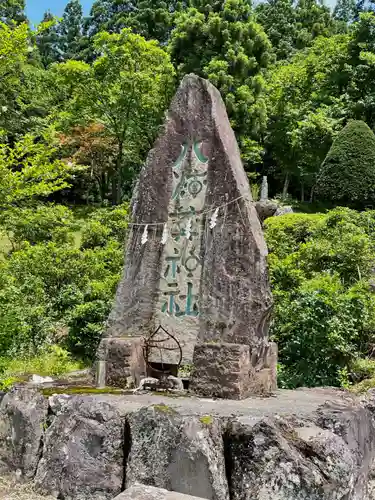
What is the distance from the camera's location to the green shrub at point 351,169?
18844 millimetres

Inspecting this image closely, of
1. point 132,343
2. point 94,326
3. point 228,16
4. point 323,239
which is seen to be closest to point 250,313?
point 132,343

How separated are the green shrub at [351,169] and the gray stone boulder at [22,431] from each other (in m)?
16.2

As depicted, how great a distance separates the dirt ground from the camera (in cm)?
396

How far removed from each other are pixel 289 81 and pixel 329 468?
82.7ft

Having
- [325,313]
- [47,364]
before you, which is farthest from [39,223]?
[325,313]

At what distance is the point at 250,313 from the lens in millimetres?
5379

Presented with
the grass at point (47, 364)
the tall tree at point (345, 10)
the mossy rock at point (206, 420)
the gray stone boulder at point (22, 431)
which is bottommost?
the grass at point (47, 364)

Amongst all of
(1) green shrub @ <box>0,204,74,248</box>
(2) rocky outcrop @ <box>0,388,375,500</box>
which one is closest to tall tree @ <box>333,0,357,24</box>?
(1) green shrub @ <box>0,204,74,248</box>

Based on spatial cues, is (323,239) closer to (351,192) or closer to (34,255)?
(34,255)

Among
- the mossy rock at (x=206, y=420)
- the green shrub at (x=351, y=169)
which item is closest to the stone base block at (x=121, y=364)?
the mossy rock at (x=206, y=420)

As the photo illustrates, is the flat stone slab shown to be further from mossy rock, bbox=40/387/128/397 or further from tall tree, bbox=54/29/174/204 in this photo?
tall tree, bbox=54/29/174/204

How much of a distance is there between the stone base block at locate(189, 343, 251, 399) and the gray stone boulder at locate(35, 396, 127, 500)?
115cm

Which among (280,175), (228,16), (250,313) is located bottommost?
(250,313)

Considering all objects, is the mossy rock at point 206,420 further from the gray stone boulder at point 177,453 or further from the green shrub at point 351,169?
the green shrub at point 351,169
